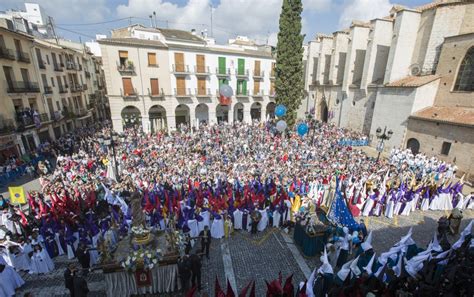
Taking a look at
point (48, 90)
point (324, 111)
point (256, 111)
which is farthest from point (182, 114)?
point (324, 111)

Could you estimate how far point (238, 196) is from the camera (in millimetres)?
11016

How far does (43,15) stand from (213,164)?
42719 mm

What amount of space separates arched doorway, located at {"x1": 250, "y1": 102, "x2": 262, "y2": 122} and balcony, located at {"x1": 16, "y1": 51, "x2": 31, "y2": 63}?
27517 mm

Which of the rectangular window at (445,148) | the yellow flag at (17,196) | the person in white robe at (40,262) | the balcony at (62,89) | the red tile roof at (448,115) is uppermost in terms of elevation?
the balcony at (62,89)

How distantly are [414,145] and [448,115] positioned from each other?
3.46 m

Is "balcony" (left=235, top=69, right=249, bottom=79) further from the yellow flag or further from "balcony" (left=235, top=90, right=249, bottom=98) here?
the yellow flag

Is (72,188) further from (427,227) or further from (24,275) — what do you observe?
(427,227)

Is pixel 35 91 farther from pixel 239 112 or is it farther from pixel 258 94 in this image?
pixel 258 94

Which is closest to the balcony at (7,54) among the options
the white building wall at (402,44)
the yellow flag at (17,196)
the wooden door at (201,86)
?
the yellow flag at (17,196)

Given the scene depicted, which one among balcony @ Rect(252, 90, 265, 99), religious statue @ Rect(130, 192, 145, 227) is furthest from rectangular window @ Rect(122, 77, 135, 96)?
religious statue @ Rect(130, 192, 145, 227)

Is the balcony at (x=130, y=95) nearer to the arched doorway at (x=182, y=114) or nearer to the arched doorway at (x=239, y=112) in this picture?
the arched doorway at (x=182, y=114)

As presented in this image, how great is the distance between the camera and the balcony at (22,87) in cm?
1985

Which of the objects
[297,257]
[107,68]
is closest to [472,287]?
[297,257]

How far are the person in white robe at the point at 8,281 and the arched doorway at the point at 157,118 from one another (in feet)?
79.1
